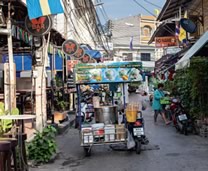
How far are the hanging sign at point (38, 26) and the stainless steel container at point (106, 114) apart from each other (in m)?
2.67

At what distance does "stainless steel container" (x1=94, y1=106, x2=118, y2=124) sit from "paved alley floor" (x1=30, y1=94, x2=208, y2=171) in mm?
813

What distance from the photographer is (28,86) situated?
17656mm

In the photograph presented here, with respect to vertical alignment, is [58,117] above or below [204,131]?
above

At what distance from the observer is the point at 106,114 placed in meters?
11.1

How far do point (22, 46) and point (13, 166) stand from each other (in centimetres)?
957

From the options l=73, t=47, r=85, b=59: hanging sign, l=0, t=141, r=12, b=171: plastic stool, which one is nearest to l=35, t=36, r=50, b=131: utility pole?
l=0, t=141, r=12, b=171: plastic stool

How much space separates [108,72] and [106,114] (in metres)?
1.24

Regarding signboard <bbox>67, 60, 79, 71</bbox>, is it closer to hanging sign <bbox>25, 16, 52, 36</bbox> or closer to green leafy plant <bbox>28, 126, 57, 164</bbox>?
hanging sign <bbox>25, 16, 52, 36</bbox>

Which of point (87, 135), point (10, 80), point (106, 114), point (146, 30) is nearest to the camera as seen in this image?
point (10, 80)

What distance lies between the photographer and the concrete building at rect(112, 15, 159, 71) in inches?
2724

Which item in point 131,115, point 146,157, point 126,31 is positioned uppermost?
point 126,31

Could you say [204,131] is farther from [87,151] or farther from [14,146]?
[14,146]

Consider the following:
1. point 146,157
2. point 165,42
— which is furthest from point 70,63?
point 146,157

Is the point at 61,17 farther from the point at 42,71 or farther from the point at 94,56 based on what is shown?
the point at 42,71
